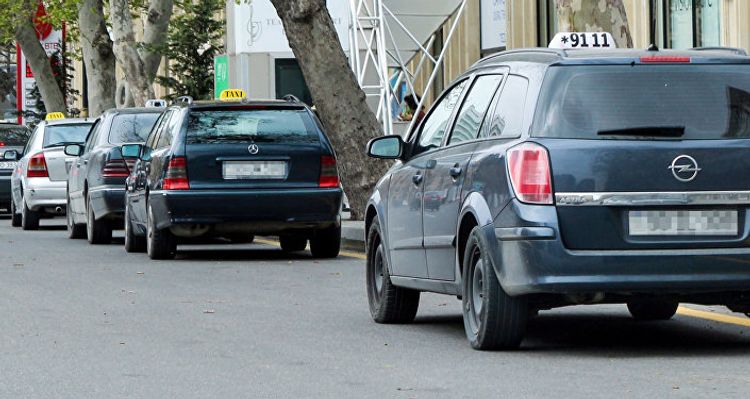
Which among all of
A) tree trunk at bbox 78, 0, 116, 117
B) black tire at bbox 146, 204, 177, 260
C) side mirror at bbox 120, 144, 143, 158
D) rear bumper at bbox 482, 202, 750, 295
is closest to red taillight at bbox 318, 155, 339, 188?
black tire at bbox 146, 204, 177, 260

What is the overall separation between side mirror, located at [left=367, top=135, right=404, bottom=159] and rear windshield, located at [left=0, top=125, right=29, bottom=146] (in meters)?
22.2

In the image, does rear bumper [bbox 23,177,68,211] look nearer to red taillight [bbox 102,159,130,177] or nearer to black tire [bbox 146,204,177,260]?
red taillight [bbox 102,159,130,177]

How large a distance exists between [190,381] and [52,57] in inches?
2014

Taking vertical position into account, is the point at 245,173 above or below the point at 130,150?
below

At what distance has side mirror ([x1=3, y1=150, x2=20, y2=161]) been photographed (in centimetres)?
2960

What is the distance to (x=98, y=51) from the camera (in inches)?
1786

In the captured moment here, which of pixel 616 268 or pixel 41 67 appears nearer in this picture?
pixel 616 268

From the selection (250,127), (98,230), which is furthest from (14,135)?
(250,127)

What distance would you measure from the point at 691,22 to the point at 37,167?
32.6ft

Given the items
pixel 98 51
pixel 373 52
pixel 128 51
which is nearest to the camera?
pixel 373 52

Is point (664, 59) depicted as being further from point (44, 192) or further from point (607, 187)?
point (44, 192)

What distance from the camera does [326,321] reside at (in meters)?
11.5

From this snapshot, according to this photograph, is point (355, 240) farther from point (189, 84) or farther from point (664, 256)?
point (189, 84)

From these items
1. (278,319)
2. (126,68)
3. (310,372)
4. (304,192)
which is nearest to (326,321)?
(278,319)
